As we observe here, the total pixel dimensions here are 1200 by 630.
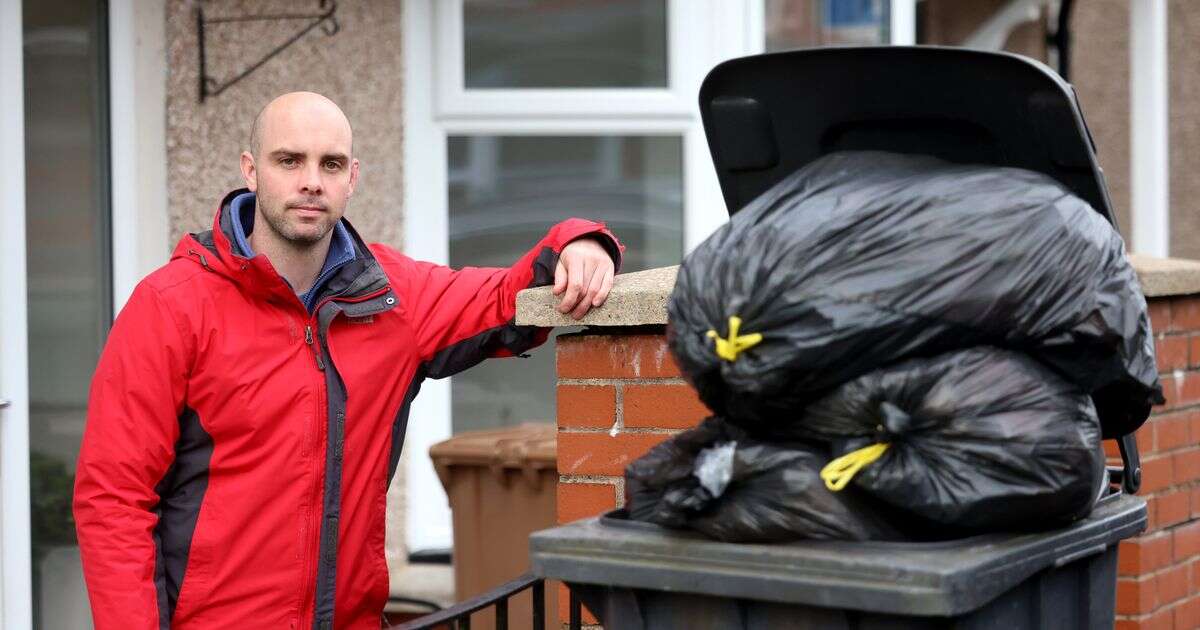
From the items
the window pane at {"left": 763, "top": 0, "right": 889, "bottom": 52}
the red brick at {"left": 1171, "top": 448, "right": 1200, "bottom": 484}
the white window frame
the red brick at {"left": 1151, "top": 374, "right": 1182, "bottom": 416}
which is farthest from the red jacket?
the window pane at {"left": 763, "top": 0, "right": 889, "bottom": 52}

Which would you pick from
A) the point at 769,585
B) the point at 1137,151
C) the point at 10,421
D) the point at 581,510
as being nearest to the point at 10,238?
the point at 10,421

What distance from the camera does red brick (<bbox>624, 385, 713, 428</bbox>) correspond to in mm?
2965

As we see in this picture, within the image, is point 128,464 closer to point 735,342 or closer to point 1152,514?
point 735,342

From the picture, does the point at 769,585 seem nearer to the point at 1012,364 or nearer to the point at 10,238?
the point at 1012,364

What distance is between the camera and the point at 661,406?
9.81 feet

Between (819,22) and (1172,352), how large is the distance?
3.15 metres

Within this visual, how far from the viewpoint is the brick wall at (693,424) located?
2990 mm

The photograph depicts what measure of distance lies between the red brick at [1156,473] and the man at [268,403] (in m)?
1.32

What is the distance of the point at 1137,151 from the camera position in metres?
7.73

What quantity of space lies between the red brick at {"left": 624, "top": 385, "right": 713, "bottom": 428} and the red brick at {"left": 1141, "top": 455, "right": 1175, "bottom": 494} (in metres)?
1.10

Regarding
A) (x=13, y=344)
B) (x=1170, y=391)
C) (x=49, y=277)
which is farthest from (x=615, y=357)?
(x=49, y=277)

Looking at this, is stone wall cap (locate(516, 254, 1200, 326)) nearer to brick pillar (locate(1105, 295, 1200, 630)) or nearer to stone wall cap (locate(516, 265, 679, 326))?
stone wall cap (locate(516, 265, 679, 326))

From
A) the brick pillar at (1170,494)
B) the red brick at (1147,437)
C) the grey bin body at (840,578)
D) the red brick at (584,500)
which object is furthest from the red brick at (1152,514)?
the red brick at (584,500)

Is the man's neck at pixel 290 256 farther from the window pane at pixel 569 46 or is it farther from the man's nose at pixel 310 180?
the window pane at pixel 569 46
